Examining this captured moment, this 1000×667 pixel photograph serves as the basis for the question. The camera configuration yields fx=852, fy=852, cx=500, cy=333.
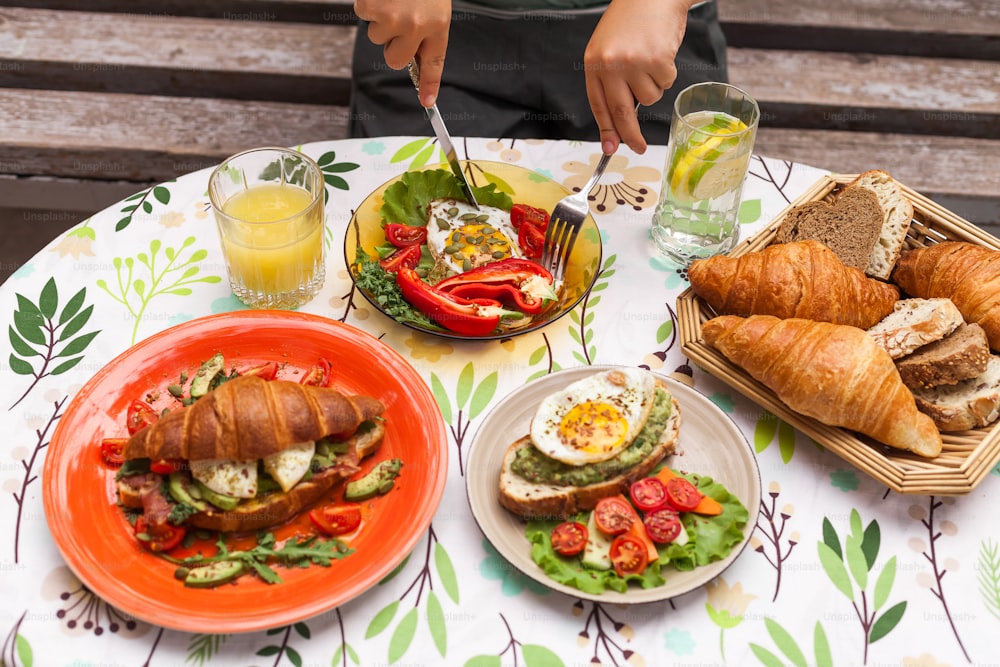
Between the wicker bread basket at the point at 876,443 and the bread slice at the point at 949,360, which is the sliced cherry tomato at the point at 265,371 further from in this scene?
the bread slice at the point at 949,360

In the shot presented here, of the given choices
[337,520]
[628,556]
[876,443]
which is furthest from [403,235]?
[876,443]

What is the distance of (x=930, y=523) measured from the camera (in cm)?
213

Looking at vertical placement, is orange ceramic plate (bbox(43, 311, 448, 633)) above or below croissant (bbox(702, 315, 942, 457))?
below

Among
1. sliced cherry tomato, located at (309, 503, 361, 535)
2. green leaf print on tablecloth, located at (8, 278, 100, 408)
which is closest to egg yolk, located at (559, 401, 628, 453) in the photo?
sliced cherry tomato, located at (309, 503, 361, 535)

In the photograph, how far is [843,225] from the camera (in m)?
2.58

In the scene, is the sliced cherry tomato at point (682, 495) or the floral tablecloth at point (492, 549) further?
the sliced cherry tomato at point (682, 495)

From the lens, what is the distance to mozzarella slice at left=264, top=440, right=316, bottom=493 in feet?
6.35

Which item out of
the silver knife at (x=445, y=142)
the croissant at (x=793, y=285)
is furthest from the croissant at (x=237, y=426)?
the croissant at (x=793, y=285)

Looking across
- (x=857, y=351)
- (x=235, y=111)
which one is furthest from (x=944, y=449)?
(x=235, y=111)

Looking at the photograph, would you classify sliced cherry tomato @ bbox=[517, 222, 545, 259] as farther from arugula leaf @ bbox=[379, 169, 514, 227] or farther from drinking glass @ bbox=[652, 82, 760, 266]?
drinking glass @ bbox=[652, 82, 760, 266]

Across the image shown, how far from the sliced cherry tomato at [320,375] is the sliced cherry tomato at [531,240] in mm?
757

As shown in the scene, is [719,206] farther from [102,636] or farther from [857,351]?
[102,636]

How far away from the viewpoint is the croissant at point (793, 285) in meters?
2.33

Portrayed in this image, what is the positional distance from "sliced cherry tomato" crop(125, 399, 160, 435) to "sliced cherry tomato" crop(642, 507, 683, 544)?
1.20 metres
